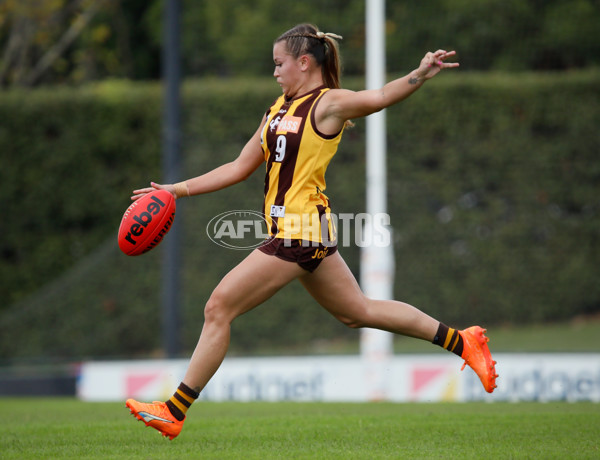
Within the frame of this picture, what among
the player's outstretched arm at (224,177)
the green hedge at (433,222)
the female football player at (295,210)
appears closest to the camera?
the female football player at (295,210)

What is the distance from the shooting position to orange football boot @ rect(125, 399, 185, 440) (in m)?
4.02

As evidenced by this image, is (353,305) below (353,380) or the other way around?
the other way around

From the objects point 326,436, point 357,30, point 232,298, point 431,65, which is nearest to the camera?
point 431,65

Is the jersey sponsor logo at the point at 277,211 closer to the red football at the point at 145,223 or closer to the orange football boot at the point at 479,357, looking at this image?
the red football at the point at 145,223

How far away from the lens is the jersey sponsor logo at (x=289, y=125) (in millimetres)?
4130

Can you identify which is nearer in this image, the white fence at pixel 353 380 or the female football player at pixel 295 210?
the female football player at pixel 295 210

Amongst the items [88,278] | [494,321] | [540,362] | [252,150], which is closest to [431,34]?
[494,321]

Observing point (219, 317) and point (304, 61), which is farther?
point (304, 61)

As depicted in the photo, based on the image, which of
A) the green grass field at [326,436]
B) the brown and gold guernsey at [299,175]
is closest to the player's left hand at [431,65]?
the brown and gold guernsey at [299,175]

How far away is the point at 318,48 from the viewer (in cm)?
439

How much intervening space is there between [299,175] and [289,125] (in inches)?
9.9

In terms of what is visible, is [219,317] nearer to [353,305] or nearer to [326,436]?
[353,305]

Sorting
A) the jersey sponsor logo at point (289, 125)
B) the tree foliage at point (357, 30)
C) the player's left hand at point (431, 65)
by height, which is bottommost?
the jersey sponsor logo at point (289, 125)

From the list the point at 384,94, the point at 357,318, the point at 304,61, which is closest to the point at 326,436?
the point at 357,318
